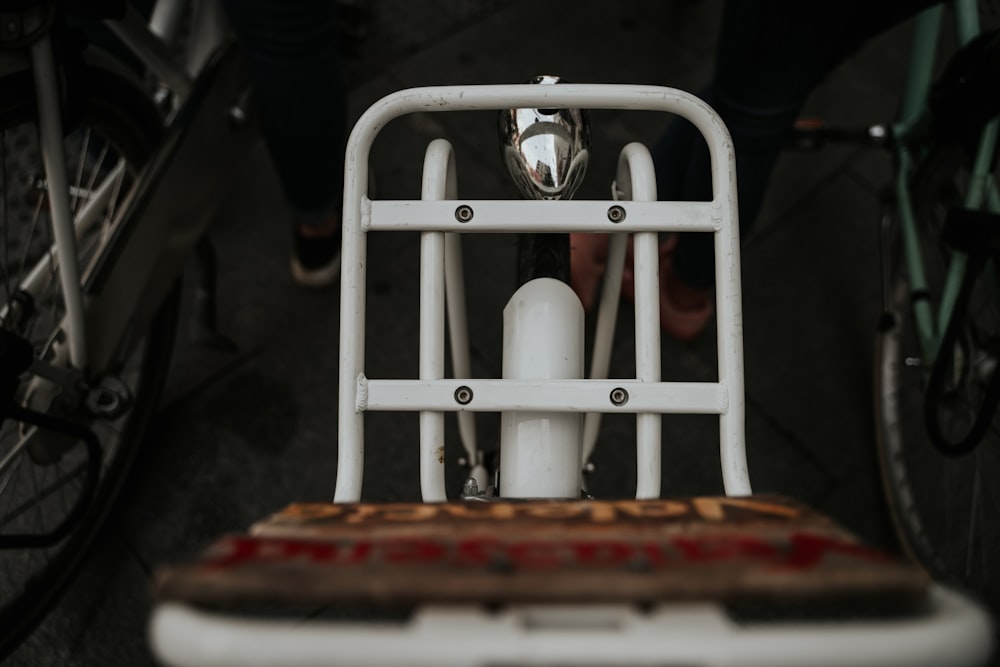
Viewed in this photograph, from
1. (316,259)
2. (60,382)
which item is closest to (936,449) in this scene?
(316,259)

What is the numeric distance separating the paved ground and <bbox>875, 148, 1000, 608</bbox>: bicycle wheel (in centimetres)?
11

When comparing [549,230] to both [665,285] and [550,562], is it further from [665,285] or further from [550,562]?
[665,285]

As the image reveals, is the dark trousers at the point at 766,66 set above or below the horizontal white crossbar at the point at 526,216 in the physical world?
above

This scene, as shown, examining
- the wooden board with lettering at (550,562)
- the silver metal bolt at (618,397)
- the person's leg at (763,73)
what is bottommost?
the wooden board with lettering at (550,562)

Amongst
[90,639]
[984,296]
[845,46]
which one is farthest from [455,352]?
[984,296]

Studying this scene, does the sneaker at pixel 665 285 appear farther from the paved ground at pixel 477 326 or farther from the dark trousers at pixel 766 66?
the dark trousers at pixel 766 66

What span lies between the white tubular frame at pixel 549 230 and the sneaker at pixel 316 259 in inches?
38.7

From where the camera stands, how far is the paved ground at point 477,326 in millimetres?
1625

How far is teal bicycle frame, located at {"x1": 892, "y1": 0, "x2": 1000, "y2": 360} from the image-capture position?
130 cm

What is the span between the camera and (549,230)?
31.3 inches

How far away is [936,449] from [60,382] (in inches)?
60.0

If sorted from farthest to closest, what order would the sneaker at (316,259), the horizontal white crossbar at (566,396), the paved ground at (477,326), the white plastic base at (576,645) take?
1. the sneaker at (316,259)
2. the paved ground at (477,326)
3. the horizontal white crossbar at (566,396)
4. the white plastic base at (576,645)

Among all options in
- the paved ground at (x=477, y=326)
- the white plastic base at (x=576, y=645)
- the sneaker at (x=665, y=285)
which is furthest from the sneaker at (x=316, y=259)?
the white plastic base at (x=576, y=645)

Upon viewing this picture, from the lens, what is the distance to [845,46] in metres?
1.24
